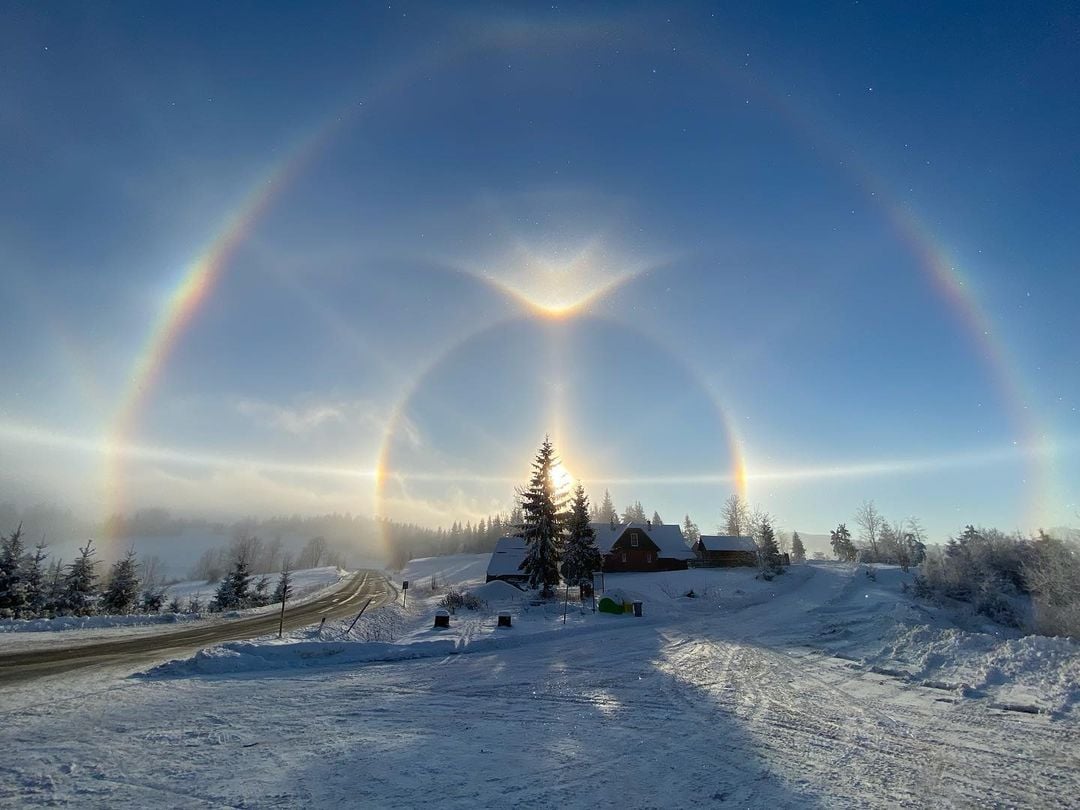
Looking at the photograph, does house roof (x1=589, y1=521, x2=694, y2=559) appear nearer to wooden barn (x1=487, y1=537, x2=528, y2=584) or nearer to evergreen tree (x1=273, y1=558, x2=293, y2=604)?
wooden barn (x1=487, y1=537, x2=528, y2=584)

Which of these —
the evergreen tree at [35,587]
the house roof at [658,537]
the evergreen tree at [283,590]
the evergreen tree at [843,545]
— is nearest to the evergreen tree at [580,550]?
the house roof at [658,537]

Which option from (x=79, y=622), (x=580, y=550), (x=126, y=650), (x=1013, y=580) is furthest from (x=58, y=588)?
(x=1013, y=580)

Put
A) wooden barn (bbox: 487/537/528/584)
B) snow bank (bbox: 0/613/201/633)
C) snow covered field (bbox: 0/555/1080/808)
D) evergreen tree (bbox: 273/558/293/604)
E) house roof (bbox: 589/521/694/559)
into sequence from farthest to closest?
1. house roof (bbox: 589/521/694/559)
2. wooden barn (bbox: 487/537/528/584)
3. evergreen tree (bbox: 273/558/293/604)
4. snow bank (bbox: 0/613/201/633)
5. snow covered field (bbox: 0/555/1080/808)

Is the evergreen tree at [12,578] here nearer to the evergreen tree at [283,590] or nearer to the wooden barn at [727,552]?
the evergreen tree at [283,590]

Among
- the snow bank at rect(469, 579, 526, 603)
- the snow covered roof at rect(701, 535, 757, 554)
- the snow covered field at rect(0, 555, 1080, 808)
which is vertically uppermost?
the snow covered field at rect(0, 555, 1080, 808)

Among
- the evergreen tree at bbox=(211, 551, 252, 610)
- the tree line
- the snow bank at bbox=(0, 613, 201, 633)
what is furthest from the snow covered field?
the evergreen tree at bbox=(211, 551, 252, 610)

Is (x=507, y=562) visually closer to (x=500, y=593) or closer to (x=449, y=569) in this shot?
(x=500, y=593)
